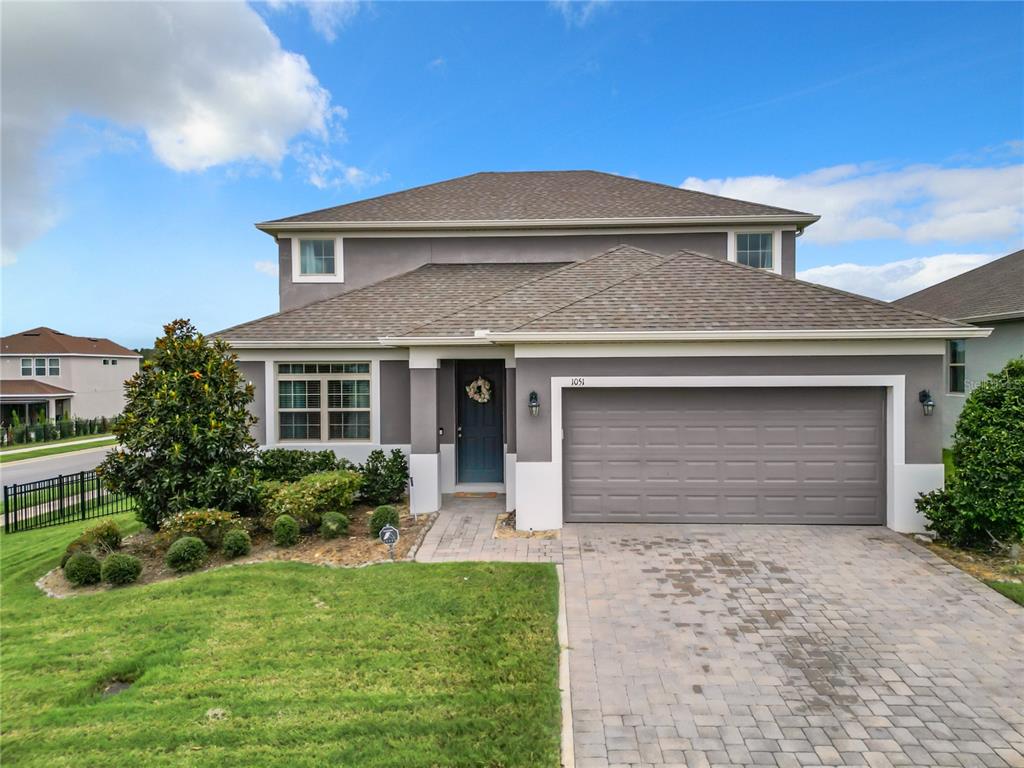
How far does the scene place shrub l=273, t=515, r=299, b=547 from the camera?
314 inches

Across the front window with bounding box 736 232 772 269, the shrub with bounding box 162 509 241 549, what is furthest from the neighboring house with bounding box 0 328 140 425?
the front window with bounding box 736 232 772 269

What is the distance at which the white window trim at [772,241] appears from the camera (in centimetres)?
1369

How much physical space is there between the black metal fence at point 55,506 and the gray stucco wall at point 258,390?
3.40m

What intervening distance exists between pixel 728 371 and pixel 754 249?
7.06m

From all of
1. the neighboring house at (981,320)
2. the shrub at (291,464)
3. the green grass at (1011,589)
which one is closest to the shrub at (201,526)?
the shrub at (291,464)

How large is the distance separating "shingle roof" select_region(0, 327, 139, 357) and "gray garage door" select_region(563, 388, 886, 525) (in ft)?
141

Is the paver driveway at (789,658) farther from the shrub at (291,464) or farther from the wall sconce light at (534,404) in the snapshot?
the shrub at (291,464)

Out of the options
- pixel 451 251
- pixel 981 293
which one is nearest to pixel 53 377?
pixel 451 251

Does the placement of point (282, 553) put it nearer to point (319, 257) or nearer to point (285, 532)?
point (285, 532)

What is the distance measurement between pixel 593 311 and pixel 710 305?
83.1 inches

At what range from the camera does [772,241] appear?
13.8 metres

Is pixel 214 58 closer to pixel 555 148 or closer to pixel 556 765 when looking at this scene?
pixel 555 148

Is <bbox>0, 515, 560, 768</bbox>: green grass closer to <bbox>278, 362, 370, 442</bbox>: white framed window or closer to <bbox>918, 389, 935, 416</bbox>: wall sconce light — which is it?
<bbox>278, 362, 370, 442</bbox>: white framed window

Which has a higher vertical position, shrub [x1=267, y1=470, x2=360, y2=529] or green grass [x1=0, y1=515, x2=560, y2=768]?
shrub [x1=267, y1=470, x2=360, y2=529]
